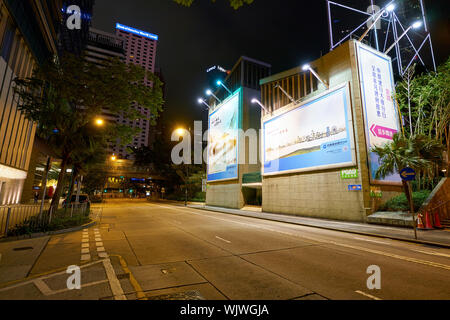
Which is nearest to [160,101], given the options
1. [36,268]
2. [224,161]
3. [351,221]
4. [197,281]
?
→ [36,268]

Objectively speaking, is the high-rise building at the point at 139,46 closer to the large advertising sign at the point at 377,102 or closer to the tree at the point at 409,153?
the large advertising sign at the point at 377,102

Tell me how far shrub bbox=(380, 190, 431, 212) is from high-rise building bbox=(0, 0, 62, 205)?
30192 mm

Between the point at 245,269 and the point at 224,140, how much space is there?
28.6 meters

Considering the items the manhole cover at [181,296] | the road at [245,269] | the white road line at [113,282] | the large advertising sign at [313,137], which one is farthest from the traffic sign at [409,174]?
the white road line at [113,282]

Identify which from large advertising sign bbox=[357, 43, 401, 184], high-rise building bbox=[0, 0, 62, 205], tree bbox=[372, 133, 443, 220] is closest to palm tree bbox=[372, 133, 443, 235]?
tree bbox=[372, 133, 443, 220]

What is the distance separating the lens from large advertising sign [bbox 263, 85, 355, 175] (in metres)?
17.6

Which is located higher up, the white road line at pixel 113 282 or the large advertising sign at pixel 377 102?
the large advertising sign at pixel 377 102

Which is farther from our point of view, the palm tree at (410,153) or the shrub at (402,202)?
the shrub at (402,202)

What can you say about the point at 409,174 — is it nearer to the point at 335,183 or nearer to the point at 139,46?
the point at 335,183

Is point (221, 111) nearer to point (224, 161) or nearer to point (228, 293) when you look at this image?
point (224, 161)

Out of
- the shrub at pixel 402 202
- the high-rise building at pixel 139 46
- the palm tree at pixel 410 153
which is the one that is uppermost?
the high-rise building at pixel 139 46

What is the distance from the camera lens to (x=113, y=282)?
4535mm

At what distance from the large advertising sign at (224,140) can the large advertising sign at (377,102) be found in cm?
1599

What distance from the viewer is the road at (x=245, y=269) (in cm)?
404
